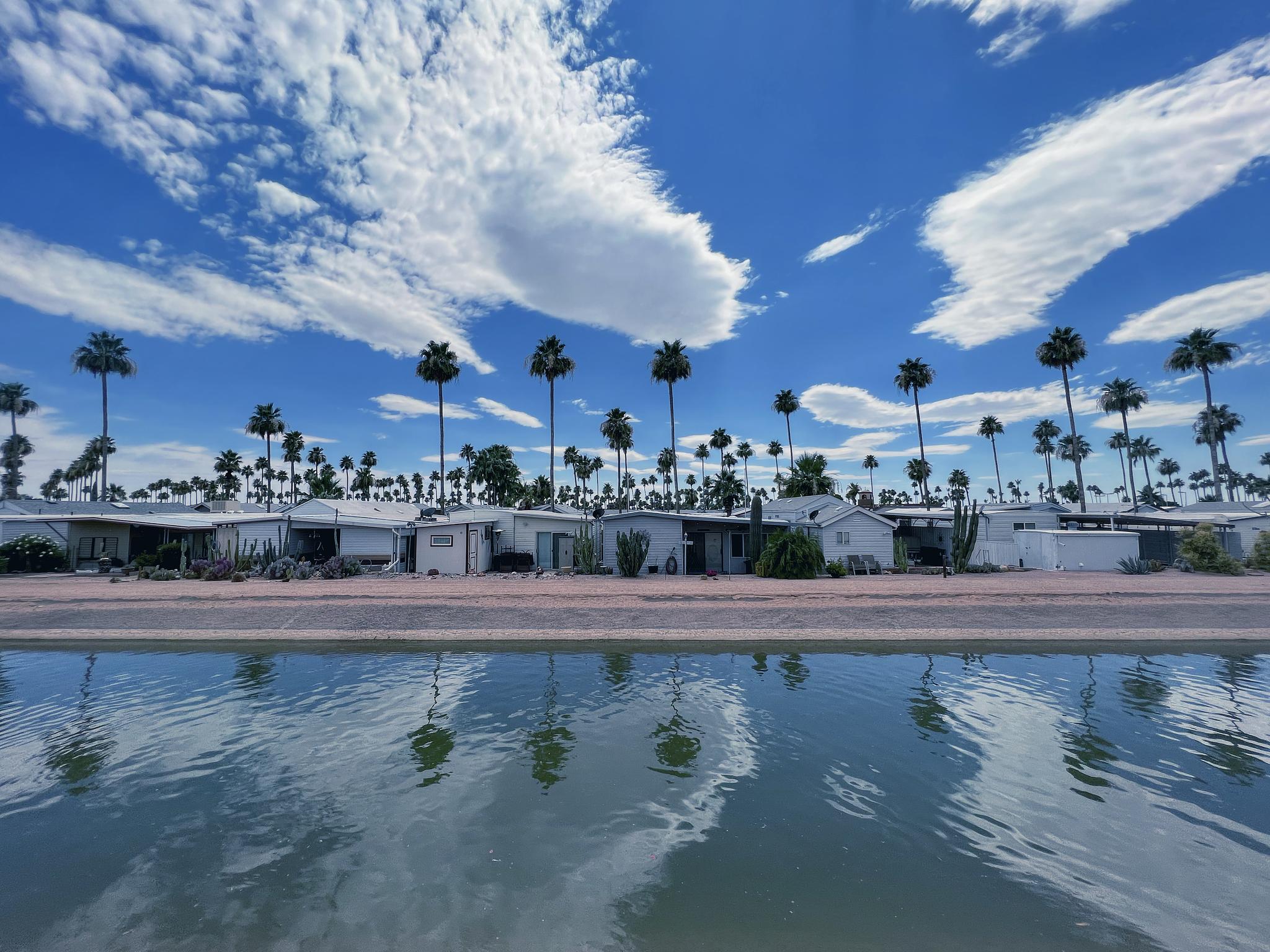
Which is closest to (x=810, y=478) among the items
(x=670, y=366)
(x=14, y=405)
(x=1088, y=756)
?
(x=670, y=366)

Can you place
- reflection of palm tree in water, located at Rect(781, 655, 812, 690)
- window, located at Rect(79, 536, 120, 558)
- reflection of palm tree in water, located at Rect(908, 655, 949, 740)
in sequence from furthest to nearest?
1. window, located at Rect(79, 536, 120, 558)
2. reflection of palm tree in water, located at Rect(781, 655, 812, 690)
3. reflection of palm tree in water, located at Rect(908, 655, 949, 740)

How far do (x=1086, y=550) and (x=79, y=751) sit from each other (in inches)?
1616

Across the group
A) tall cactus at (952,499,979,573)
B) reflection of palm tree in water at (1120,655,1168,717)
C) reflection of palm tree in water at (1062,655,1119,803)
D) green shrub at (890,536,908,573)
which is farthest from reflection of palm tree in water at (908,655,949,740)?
tall cactus at (952,499,979,573)

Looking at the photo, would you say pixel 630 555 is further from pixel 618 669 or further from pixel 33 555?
pixel 33 555

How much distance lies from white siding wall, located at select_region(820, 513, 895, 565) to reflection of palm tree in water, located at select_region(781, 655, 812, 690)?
17485 mm

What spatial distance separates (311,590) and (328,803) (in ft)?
56.3

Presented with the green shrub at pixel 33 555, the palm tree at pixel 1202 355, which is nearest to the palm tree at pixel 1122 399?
the palm tree at pixel 1202 355

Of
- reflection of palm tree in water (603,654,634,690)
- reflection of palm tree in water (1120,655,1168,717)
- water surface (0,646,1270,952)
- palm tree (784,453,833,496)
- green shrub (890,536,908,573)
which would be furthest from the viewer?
palm tree (784,453,833,496)

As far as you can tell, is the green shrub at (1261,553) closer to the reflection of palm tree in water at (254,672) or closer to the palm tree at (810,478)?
the palm tree at (810,478)

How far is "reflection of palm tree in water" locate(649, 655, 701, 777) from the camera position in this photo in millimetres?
8258

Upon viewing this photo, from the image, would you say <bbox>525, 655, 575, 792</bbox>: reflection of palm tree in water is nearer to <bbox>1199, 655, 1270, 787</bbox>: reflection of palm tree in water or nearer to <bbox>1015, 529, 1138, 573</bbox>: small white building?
<bbox>1199, 655, 1270, 787</bbox>: reflection of palm tree in water

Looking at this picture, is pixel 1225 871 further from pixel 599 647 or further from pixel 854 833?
pixel 599 647

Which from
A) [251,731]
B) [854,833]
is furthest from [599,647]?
[854,833]

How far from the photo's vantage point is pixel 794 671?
13688 millimetres
